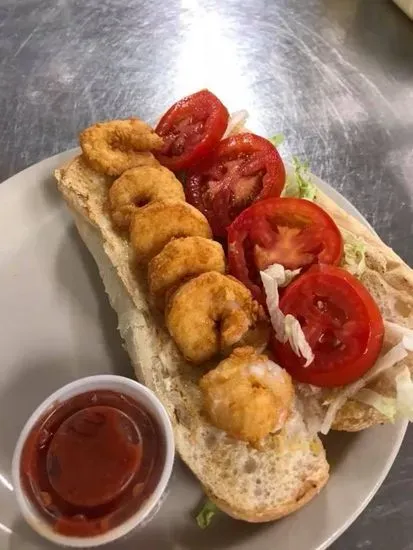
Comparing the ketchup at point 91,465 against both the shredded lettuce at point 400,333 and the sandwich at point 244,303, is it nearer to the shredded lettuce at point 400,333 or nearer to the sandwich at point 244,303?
the sandwich at point 244,303

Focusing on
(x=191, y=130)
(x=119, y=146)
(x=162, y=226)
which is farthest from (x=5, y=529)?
(x=191, y=130)

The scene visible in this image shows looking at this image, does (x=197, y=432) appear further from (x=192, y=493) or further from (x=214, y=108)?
(x=214, y=108)

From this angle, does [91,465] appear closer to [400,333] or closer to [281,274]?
[281,274]

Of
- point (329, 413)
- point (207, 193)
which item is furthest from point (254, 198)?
point (329, 413)

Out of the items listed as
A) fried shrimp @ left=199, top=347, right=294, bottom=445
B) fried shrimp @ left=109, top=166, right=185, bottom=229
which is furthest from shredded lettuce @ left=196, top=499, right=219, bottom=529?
fried shrimp @ left=109, top=166, right=185, bottom=229

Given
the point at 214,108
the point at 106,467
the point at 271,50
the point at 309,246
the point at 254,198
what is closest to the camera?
the point at 106,467
